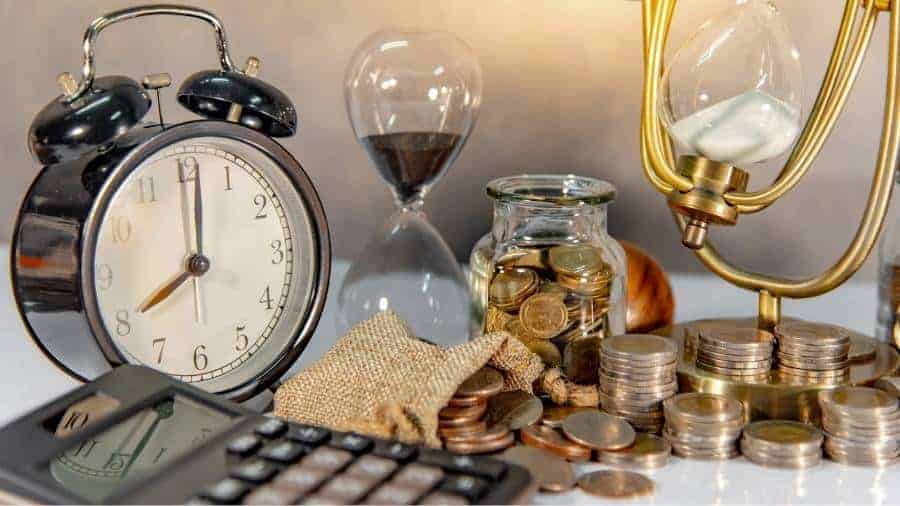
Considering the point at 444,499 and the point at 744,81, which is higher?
the point at 744,81

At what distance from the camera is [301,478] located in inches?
21.9

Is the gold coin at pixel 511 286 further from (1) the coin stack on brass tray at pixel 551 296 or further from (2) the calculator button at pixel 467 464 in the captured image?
(2) the calculator button at pixel 467 464

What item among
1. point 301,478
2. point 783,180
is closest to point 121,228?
point 301,478

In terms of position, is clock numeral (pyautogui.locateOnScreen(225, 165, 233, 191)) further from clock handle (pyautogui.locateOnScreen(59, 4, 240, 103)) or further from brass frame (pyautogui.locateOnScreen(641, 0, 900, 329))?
brass frame (pyautogui.locateOnScreen(641, 0, 900, 329))

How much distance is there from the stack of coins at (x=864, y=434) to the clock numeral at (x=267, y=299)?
0.39m

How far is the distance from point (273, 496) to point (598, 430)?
239 millimetres

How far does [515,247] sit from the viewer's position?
2.65 feet

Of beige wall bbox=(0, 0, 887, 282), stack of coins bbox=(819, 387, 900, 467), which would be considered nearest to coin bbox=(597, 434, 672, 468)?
stack of coins bbox=(819, 387, 900, 467)

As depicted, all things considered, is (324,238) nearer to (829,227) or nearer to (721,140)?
(721,140)

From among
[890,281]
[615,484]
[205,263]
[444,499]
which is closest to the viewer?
[444,499]

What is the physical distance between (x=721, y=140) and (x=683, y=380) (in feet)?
0.55

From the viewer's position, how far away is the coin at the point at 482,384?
0.68 meters

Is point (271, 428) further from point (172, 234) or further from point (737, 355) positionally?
point (737, 355)

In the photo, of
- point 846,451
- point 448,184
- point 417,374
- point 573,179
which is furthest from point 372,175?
point 846,451
